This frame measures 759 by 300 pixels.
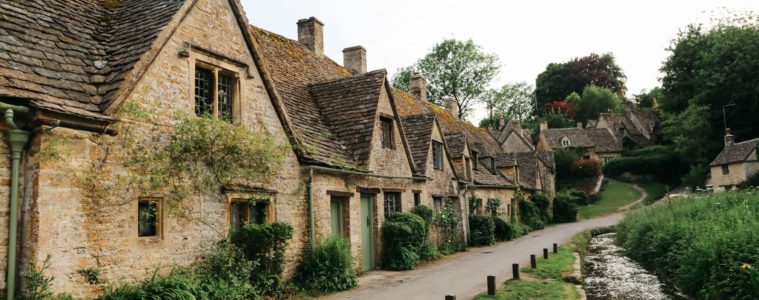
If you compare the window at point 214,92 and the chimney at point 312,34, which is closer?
the window at point 214,92

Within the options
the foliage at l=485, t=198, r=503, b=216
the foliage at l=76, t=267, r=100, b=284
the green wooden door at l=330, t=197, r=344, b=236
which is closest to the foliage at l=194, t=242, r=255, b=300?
the foliage at l=76, t=267, r=100, b=284

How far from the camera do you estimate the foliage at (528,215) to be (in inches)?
1350

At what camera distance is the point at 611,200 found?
165ft

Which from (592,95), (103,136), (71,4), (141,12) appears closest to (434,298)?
(103,136)

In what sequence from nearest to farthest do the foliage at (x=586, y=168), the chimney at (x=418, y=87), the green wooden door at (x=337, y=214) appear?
the green wooden door at (x=337, y=214) < the chimney at (x=418, y=87) < the foliage at (x=586, y=168)

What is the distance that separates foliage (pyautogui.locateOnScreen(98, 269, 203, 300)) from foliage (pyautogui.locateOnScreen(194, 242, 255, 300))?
1.42ft

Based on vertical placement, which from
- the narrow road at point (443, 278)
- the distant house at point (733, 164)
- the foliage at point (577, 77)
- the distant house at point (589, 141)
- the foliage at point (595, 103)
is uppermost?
the foliage at point (577, 77)

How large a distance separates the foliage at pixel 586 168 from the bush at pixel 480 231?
35803 millimetres

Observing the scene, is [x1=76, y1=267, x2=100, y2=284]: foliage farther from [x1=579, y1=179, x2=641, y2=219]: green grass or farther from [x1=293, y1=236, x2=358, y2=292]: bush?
[x1=579, y1=179, x2=641, y2=219]: green grass

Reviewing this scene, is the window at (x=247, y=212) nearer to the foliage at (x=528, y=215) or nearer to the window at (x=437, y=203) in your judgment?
the window at (x=437, y=203)

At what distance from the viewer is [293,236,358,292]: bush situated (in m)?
12.4

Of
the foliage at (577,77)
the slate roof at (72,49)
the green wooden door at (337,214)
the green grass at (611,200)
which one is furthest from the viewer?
the foliage at (577,77)

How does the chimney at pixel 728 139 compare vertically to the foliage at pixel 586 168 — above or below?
above

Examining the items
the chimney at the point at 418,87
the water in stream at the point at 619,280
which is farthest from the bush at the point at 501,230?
the chimney at the point at 418,87
